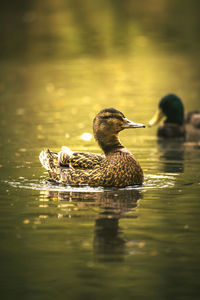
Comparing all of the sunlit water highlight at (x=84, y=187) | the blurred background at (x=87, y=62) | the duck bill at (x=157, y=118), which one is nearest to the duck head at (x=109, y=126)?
the sunlit water highlight at (x=84, y=187)

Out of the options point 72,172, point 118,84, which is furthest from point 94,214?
point 118,84

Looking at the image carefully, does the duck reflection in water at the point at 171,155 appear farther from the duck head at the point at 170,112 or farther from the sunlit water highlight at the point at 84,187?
the duck head at the point at 170,112

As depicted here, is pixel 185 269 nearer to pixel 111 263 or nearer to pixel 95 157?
pixel 111 263

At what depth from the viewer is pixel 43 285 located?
6.88 meters

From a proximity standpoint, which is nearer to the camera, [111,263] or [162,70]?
[111,263]

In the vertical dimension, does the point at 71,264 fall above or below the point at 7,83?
below

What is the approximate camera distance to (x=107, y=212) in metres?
9.16

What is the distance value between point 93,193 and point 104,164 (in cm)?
44

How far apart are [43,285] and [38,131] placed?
9.66 m

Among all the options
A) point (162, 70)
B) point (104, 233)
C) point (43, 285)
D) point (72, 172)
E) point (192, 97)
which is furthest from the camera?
point (162, 70)

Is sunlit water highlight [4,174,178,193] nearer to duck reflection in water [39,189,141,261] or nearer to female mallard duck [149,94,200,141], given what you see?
duck reflection in water [39,189,141,261]

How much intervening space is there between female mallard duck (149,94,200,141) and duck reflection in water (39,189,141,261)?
6213 millimetres

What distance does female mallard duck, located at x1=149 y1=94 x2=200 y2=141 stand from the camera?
16.5 metres

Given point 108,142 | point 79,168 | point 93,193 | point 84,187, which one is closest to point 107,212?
point 93,193
